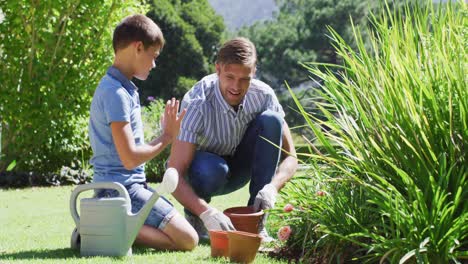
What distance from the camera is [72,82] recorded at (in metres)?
9.30

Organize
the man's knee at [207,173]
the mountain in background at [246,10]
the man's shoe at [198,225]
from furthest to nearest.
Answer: the mountain in background at [246,10], the man's shoe at [198,225], the man's knee at [207,173]

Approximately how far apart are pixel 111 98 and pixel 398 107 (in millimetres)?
1362

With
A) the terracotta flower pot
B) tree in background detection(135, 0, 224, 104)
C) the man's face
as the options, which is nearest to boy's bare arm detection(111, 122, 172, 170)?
the terracotta flower pot

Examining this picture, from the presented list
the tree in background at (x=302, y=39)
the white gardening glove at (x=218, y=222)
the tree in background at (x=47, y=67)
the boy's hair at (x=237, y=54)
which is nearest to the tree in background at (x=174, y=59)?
the tree in background at (x=302, y=39)

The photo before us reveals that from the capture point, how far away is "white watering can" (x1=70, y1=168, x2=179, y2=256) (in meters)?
3.57

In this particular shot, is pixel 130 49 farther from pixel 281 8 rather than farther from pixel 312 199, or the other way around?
pixel 281 8

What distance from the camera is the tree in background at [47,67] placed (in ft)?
29.7

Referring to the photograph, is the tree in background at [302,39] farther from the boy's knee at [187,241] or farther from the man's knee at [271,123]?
the boy's knee at [187,241]

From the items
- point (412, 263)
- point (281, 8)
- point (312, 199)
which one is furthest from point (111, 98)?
point (281, 8)

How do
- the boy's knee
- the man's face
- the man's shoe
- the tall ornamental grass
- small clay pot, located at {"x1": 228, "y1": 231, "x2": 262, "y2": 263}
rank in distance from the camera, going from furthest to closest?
the man's shoe → the man's face → the boy's knee → small clay pot, located at {"x1": 228, "y1": 231, "x2": 262, "y2": 263} → the tall ornamental grass

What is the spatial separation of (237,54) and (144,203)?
910 mm

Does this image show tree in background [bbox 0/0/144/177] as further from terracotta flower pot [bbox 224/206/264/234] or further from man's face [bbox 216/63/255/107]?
terracotta flower pot [bbox 224/206/264/234]

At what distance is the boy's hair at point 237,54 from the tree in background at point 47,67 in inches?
205

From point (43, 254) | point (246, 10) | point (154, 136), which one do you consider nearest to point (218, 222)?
point (43, 254)
